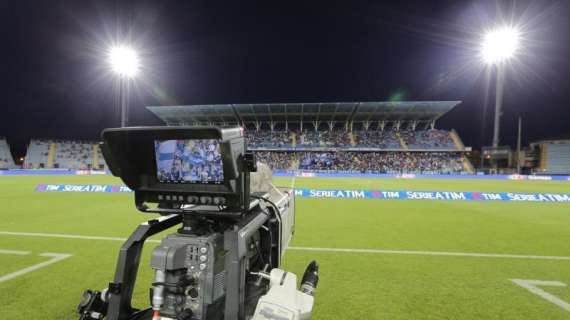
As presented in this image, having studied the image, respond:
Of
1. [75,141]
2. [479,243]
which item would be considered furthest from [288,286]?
A: [75,141]

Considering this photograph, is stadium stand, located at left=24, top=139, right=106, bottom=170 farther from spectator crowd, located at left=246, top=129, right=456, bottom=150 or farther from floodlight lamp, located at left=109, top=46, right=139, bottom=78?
spectator crowd, located at left=246, top=129, right=456, bottom=150

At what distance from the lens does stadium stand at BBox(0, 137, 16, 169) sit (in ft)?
173

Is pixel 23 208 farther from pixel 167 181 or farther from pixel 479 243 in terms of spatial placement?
pixel 479 243

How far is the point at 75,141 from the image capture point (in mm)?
59156

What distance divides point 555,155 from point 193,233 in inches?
2966

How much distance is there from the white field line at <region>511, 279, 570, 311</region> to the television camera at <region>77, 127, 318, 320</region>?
3282 mm

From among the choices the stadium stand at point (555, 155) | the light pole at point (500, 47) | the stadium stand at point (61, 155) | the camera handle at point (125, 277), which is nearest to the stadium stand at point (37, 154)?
the stadium stand at point (61, 155)

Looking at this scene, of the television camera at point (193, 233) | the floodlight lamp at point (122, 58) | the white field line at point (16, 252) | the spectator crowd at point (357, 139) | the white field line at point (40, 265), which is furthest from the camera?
the spectator crowd at point (357, 139)

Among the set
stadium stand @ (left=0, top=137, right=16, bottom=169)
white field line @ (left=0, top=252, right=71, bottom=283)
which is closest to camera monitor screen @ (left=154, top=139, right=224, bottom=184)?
white field line @ (left=0, top=252, right=71, bottom=283)

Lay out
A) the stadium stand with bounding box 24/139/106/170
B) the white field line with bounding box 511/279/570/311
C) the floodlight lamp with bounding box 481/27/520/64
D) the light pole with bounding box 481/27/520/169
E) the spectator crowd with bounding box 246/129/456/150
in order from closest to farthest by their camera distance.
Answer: the white field line with bounding box 511/279/570/311
the light pole with bounding box 481/27/520/169
the floodlight lamp with bounding box 481/27/520/64
the spectator crowd with bounding box 246/129/456/150
the stadium stand with bounding box 24/139/106/170

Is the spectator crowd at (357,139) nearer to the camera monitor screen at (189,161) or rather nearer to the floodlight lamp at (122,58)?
the floodlight lamp at (122,58)

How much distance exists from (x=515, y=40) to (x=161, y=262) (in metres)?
45.5

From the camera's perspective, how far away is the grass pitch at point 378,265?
309 centimetres

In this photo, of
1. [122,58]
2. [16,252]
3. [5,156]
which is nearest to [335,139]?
[122,58]
